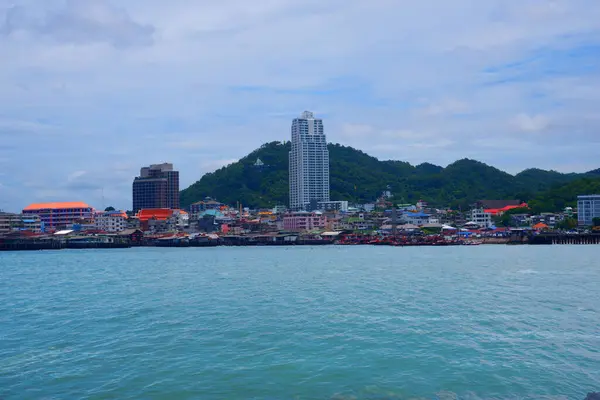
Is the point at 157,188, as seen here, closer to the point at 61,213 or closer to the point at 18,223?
the point at 61,213

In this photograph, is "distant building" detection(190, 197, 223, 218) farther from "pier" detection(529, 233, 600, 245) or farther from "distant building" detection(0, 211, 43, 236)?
"pier" detection(529, 233, 600, 245)

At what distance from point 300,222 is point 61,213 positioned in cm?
6052

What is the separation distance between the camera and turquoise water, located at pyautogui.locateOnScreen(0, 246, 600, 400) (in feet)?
42.2

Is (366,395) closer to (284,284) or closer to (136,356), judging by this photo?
(136,356)

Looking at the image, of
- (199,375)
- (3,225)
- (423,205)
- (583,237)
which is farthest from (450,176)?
(199,375)

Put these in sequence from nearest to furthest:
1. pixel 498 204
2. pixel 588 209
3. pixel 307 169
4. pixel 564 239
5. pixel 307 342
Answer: pixel 307 342, pixel 564 239, pixel 588 209, pixel 498 204, pixel 307 169

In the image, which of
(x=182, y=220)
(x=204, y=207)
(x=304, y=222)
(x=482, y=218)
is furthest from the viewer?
(x=204, y=207)

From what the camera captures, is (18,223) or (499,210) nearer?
(18,223)

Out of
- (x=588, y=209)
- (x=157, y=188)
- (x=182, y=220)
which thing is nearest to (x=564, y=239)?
(x=588, y=209)

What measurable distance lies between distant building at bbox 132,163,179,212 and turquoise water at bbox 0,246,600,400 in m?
136

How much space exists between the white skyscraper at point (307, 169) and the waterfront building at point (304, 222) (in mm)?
31204

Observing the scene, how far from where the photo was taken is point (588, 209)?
104875mm

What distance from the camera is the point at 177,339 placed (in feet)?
58.0

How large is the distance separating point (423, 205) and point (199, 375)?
13872 cm
